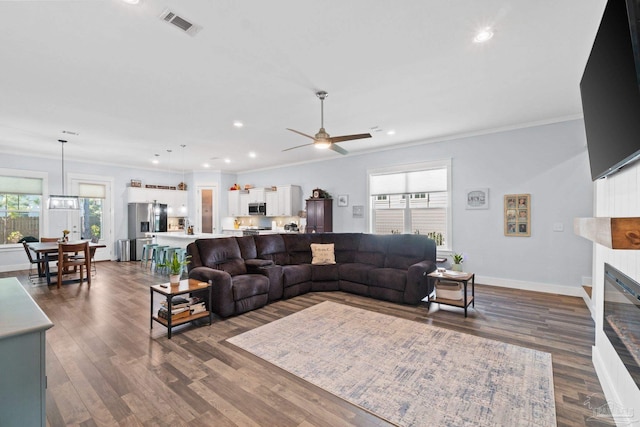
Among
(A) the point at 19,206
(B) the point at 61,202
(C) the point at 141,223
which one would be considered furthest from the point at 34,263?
(C) the point at 141,223

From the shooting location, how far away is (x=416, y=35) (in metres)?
2.64

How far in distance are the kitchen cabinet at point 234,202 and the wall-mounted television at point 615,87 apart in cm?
894

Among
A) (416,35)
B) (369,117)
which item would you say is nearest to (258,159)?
(369,117)

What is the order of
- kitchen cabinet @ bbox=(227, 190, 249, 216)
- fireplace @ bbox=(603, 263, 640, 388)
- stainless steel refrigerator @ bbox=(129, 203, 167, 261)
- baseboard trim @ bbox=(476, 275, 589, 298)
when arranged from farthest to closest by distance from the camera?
kitchen cabinet @ bbox=(227, 190, 249, 216)
stainless steel refrigerator @ bbox=(129, 203, 167, 261)
baseboard trim @ bbox=(476, 275, 589, 298)
fireplace @ bbox=(603, 263, 640, 388)

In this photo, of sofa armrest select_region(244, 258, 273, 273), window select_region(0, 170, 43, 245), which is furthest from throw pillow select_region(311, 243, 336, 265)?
window select_region(0, 170, 43, 245)

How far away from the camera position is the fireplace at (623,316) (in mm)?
1643

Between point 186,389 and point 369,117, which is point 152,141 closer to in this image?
point 369,117

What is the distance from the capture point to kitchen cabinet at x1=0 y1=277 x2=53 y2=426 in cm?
128

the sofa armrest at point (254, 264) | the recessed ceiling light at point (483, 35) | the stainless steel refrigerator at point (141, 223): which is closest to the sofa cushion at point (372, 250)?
the sofa armrest at point (254, 264)

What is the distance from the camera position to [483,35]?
8.64ft

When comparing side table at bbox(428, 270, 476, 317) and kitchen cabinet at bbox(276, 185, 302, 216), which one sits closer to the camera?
side table at bbox(428, 270, 476, 317)

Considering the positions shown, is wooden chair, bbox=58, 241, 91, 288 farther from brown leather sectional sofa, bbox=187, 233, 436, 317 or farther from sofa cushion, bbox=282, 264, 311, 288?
sofa cushion, bbox=282, 264, 311, 288

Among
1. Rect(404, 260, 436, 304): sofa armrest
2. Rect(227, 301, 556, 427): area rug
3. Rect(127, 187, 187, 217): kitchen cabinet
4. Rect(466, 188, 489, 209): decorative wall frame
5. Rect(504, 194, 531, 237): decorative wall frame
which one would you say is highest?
Rect(127, 187, 187, 217): kitchen cabinet

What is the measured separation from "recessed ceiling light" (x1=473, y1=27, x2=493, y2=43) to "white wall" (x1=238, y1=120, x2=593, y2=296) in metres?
3.21
